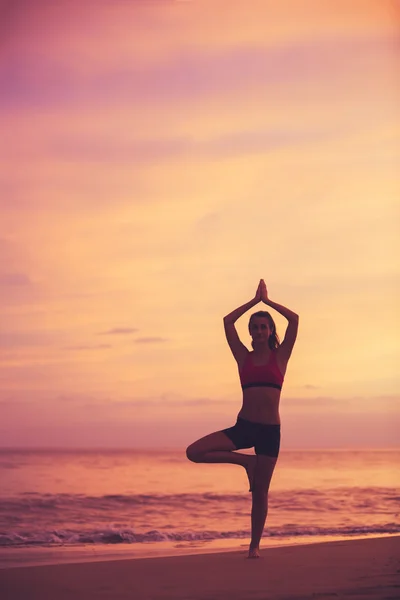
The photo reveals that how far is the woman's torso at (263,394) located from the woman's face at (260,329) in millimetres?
116

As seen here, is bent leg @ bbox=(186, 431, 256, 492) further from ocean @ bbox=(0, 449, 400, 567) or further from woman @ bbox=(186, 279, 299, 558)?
ocean @ bbox=(0, 449, 400, 567)

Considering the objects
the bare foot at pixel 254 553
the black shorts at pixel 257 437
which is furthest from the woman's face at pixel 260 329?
the bare foot at pixel 254 553

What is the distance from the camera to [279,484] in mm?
17969

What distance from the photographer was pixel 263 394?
19.1 ft

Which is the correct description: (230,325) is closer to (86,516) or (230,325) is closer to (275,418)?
(275,418)

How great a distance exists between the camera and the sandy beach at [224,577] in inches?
180

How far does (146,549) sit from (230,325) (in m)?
2.53

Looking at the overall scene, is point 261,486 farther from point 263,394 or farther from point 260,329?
point 260,329

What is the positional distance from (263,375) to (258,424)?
0.33 metres

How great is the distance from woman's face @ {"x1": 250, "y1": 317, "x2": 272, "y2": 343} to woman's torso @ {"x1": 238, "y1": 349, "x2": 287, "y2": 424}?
12cm

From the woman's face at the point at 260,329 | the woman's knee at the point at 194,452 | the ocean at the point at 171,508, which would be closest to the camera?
the woman's knee at the point at 194,452

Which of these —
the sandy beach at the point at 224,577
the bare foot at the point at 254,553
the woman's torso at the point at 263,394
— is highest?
the woman's torso at the point at 263,394

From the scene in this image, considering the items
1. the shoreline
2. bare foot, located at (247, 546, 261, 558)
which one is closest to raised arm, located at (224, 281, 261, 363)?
bare foot, located at (247, 546, 261, 558)

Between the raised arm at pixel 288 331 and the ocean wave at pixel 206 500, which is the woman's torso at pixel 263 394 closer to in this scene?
the raised arm at pixel 288 331
